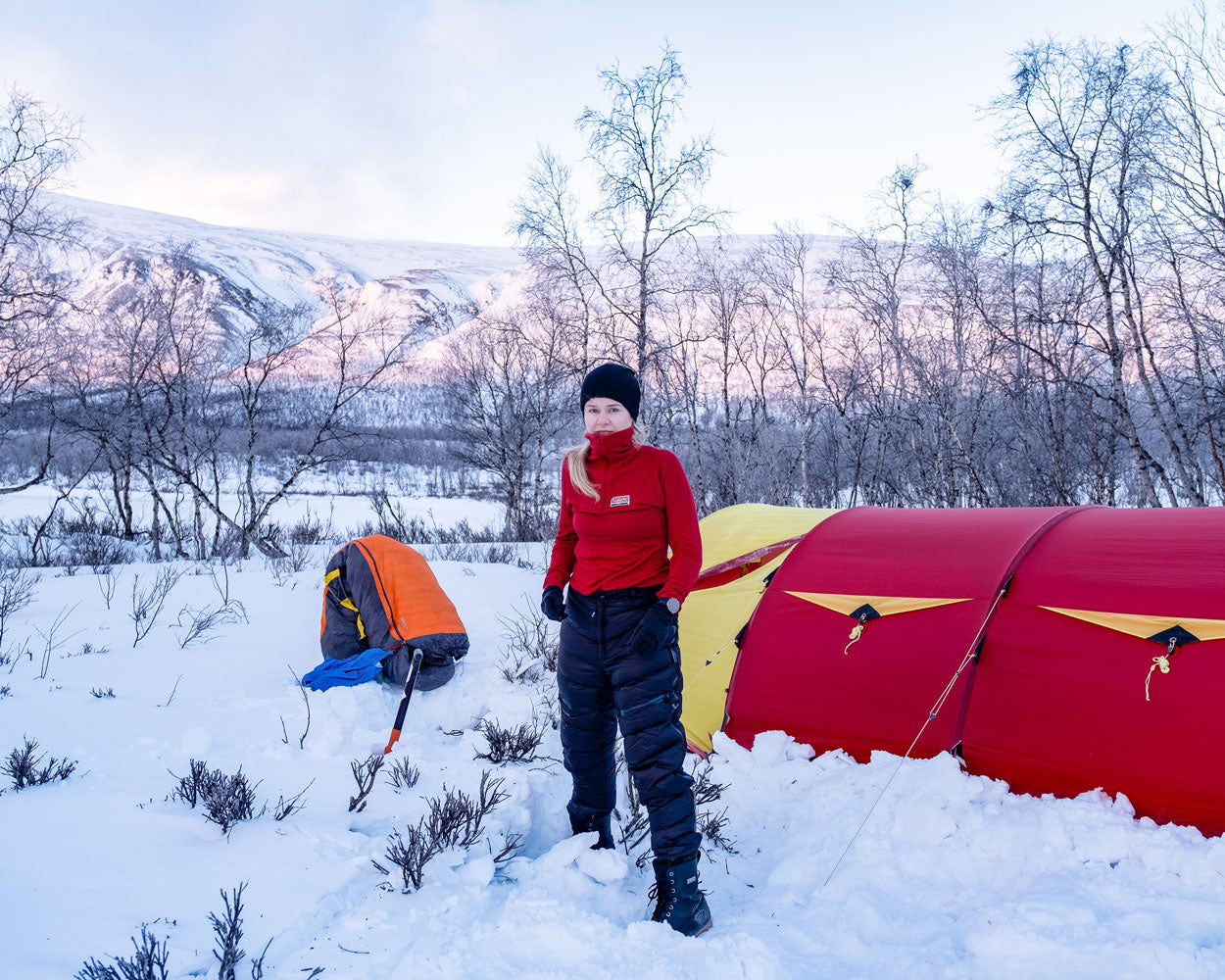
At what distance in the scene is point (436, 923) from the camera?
2.09 metres

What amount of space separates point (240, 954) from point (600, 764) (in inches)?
49.9

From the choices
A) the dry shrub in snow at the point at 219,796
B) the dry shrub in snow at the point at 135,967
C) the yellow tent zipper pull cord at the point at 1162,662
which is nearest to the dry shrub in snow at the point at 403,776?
the dry shrub in snow at the point at 219,796

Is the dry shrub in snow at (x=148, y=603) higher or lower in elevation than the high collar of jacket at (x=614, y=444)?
lower

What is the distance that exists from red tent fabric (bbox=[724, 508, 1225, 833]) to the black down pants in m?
1.49

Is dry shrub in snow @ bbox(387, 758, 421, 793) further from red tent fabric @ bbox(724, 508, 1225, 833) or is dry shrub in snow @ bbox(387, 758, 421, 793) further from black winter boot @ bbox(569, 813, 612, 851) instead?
red tent fabric @ bbox(724, 508, 1225, 833)

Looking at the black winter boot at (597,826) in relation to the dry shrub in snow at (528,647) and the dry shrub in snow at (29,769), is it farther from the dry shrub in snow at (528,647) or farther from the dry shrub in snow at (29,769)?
the dry shrub in snow at (29,769)

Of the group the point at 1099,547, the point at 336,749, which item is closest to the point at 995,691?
the point at 1099,547

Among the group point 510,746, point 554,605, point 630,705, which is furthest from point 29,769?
point 630,705

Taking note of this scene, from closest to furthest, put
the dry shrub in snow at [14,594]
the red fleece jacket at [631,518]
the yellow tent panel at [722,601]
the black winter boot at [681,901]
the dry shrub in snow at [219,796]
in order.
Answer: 1. the black winter boot at [681,901]
2. the red fleece jacket at [631,518]
3. the dry shrub in snow at [219,796]
4. the yellow tent panel at [722,601]
5. the dry shrub in snow at [14,594]

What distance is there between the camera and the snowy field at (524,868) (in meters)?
1.95

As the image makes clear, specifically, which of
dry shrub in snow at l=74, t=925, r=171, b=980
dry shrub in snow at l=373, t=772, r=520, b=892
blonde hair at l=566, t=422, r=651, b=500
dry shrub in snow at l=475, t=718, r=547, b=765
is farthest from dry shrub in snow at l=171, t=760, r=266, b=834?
blonde hair at l=566, t=422, r=651, b=500

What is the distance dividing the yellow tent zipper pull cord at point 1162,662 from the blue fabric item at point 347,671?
4074mm

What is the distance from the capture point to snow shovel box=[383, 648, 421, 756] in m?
3.50

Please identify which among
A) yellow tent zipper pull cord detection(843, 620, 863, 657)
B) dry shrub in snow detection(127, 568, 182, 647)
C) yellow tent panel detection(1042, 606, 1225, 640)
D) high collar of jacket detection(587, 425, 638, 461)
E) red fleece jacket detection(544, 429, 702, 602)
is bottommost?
dry shrub in snow detection(127, 568, 182, 647)
